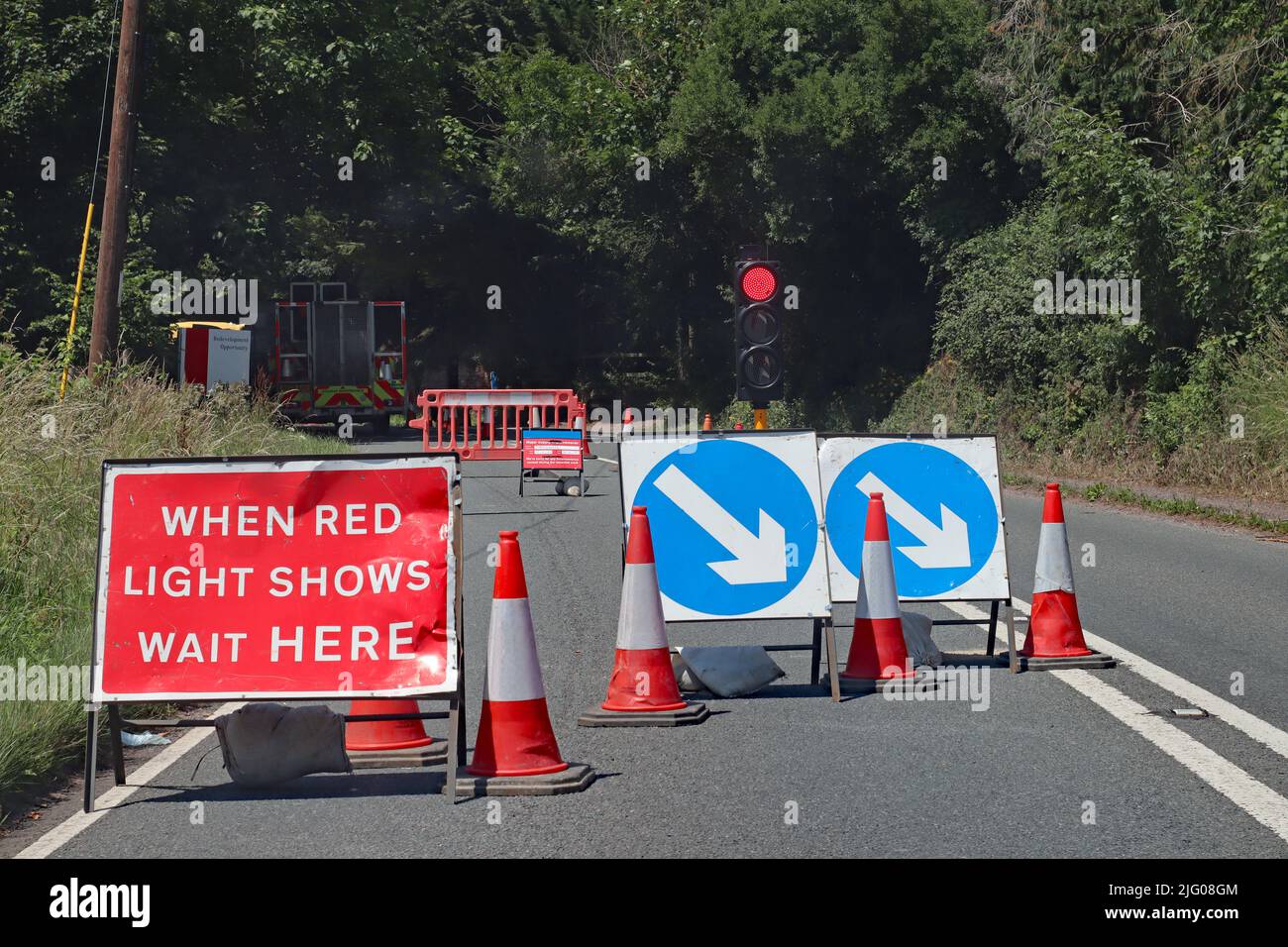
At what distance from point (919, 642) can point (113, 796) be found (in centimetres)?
444

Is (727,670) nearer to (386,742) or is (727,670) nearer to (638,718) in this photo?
(638,718)

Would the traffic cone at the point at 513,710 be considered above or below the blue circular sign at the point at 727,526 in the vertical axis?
below

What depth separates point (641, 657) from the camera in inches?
308

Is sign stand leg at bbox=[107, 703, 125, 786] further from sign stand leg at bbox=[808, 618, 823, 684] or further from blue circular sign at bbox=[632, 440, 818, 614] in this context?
sign stand leg at bbox=[808, 618, 823, 684]

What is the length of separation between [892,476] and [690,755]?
305 cm

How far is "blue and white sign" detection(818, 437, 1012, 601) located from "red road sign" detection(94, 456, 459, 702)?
337 cm

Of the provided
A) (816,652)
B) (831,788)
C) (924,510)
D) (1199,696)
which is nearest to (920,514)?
(924,510)

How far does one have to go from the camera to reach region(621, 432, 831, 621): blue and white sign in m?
8.67

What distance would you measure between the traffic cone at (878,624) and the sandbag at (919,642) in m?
0.35

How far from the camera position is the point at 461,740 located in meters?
6.92

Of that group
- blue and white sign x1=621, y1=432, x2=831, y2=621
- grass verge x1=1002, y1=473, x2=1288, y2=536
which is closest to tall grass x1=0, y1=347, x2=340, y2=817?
blue and white sign x1=621, y1=432, x2=831, y2=621

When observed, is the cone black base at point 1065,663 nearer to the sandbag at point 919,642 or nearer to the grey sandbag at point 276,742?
the sandbag at point 919,642

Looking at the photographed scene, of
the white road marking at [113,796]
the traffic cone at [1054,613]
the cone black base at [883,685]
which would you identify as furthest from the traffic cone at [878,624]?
the white road marking at [113,796]

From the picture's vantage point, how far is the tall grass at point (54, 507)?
742cm
